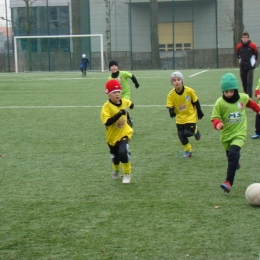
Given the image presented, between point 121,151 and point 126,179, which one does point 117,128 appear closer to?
A: point 121,151

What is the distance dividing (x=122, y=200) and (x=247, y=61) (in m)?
10.3

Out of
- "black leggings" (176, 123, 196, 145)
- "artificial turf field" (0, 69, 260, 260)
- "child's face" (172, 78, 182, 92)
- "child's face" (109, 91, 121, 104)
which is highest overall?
"child's face" (172, 78, 182, 92)

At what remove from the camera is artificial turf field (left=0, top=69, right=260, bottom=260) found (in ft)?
16.0

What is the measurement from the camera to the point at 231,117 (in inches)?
269

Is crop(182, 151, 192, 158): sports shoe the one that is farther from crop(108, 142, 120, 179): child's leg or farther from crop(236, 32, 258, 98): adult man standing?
crop(236, 32, 258, 98): adult man standing

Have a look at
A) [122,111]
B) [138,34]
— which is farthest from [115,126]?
[138,34]

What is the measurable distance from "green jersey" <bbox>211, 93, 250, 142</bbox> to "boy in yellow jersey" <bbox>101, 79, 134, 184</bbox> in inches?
46.7

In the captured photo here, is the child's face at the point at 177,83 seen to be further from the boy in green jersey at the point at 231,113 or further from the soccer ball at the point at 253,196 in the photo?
the soccer ball at the point at 253,196

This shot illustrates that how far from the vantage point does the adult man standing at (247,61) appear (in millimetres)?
15781

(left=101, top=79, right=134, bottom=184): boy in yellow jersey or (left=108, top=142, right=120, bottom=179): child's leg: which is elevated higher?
(left=101, top=79, right=134, bottom=184): boy in yellow jersey

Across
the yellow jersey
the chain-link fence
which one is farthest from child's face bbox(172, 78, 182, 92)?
the chain-link fence

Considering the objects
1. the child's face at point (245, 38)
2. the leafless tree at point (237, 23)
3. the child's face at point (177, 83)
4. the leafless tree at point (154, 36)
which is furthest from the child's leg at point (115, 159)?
the leafless tree at point (154, 36)

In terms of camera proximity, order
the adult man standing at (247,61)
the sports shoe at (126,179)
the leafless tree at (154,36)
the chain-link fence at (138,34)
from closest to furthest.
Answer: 1. the sports shoe at (126,179)
2. the adult man standing at (247,61)
3. the chain-link fence at (138,34)
4. the leafless tree at (154,36)

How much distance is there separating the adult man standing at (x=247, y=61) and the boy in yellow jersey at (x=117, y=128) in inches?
352
